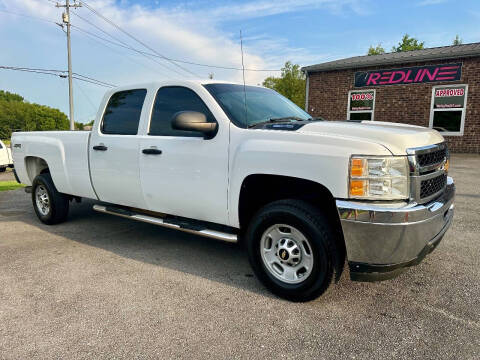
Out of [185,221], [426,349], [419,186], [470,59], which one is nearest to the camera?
[426,349]

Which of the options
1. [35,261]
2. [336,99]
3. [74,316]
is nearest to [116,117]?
[35,261]

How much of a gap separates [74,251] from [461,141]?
15.8m

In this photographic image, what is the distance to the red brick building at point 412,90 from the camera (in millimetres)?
14672

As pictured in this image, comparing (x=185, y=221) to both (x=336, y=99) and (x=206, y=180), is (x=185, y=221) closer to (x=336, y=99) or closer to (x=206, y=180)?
(x=206, y=180)

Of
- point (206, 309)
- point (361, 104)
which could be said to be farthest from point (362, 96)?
point (206, 309)

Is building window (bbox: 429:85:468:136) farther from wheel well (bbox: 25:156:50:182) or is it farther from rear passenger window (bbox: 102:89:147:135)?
wheel well (bbox: 25:156:50:182)

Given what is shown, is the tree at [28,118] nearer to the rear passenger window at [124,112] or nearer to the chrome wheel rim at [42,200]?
the chrome wheel rim at [42,200]

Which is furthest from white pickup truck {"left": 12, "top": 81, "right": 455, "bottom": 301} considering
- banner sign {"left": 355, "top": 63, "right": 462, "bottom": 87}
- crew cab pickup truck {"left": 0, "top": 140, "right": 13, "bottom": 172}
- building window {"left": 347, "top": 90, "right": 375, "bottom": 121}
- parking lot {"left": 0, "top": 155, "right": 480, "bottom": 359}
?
building window {"left": 347, "top": 90, "right": 375, "bottom": 121}

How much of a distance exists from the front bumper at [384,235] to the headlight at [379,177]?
0.07 m

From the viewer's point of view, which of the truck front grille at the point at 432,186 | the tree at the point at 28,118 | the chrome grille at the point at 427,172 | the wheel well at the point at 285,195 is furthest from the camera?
the tree at the point at 28,118

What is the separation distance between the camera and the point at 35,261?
3.92 meters

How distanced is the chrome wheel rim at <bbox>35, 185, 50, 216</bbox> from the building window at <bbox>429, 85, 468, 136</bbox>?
580 inches

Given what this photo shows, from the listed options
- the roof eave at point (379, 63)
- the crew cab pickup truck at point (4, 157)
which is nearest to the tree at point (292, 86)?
the roof eave at point (379, 63)

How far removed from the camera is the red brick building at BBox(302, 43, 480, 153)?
1467cm
